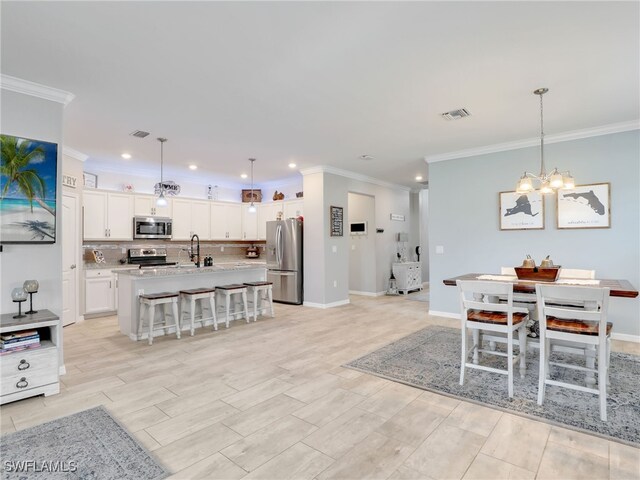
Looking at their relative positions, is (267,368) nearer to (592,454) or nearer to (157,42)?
(592,454)

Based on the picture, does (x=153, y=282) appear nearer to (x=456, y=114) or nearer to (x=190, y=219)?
(x=190, y=219)

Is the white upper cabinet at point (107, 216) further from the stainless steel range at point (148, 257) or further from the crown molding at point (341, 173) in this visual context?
the crown molding at point (341, 173)

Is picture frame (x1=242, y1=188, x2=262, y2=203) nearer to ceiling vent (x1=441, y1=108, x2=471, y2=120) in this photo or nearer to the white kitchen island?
the white kitchen island

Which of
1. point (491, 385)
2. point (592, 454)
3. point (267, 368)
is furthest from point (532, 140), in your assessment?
point (267, 368)

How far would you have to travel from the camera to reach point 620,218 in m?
4.38

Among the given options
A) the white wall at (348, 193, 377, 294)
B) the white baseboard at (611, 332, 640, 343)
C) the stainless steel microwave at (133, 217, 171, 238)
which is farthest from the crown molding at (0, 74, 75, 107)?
the white baseboard at (611, 332, 640, 343)

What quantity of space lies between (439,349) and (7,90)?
5013 millimetres

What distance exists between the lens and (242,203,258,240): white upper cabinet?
8.41m

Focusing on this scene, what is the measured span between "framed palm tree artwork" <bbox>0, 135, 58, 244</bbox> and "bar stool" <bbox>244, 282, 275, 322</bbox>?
9.44 ft

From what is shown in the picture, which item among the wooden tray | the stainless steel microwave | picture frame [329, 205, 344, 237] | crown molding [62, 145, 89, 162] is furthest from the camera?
picture frame [329, 205, 344, 237]

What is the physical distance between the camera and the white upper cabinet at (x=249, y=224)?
27.6 feet

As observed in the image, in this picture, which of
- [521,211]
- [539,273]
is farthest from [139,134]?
[521,211]

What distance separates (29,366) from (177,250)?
4867 mm

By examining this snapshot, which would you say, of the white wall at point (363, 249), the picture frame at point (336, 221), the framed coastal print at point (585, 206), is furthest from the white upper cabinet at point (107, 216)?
the framed coastal print at point (585, 206)
